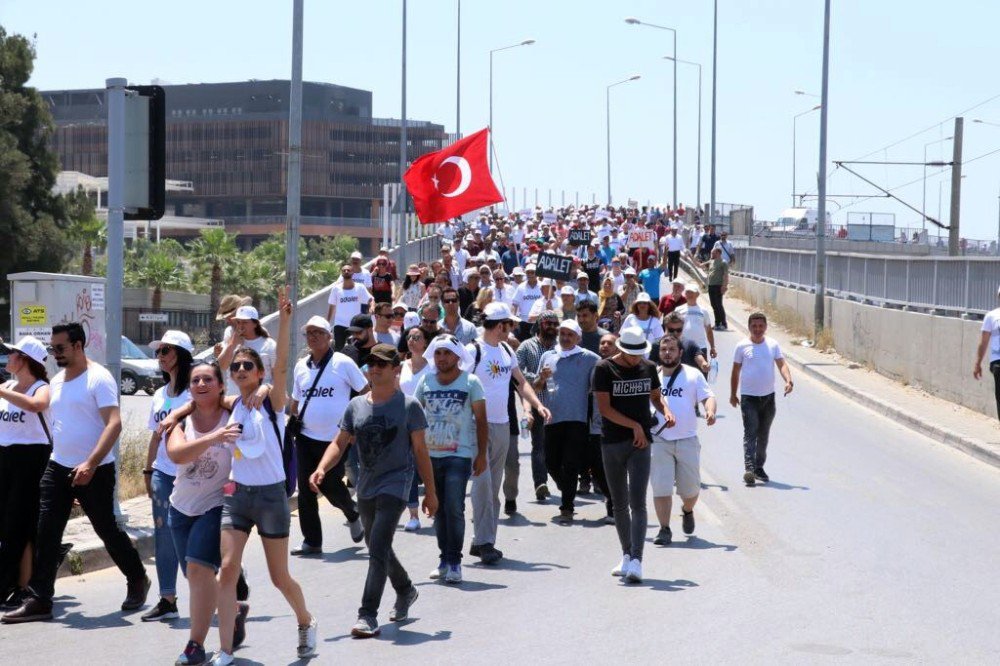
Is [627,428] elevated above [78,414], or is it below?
below

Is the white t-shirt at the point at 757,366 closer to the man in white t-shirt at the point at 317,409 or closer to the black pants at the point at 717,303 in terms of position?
the man in white t-shirt at the point at 317,409

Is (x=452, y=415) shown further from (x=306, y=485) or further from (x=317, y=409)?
(x=306, y=485)

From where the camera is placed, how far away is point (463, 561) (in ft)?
34.9

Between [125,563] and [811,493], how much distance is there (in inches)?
281

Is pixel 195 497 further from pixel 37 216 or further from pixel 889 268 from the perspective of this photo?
pixel 37 216

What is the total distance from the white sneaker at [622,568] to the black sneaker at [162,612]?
2.98m

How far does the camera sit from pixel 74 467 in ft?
29.2

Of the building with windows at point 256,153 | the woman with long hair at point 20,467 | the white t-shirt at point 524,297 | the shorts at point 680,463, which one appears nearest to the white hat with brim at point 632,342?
the shorts at point 680,463

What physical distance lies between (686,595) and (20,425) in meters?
4.36

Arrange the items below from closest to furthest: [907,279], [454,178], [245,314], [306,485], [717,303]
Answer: [245,314] → [306,485] → [454,178] → [907,279] → [717,303]

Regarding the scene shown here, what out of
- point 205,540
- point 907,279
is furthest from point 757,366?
point 907,279

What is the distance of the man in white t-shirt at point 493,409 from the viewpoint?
10445 mm

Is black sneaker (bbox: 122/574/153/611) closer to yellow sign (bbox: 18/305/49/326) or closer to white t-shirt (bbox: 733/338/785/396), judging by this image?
yellow sign (bbox: 18/305/49/326)

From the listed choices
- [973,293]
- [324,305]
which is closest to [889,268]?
[973,293]
